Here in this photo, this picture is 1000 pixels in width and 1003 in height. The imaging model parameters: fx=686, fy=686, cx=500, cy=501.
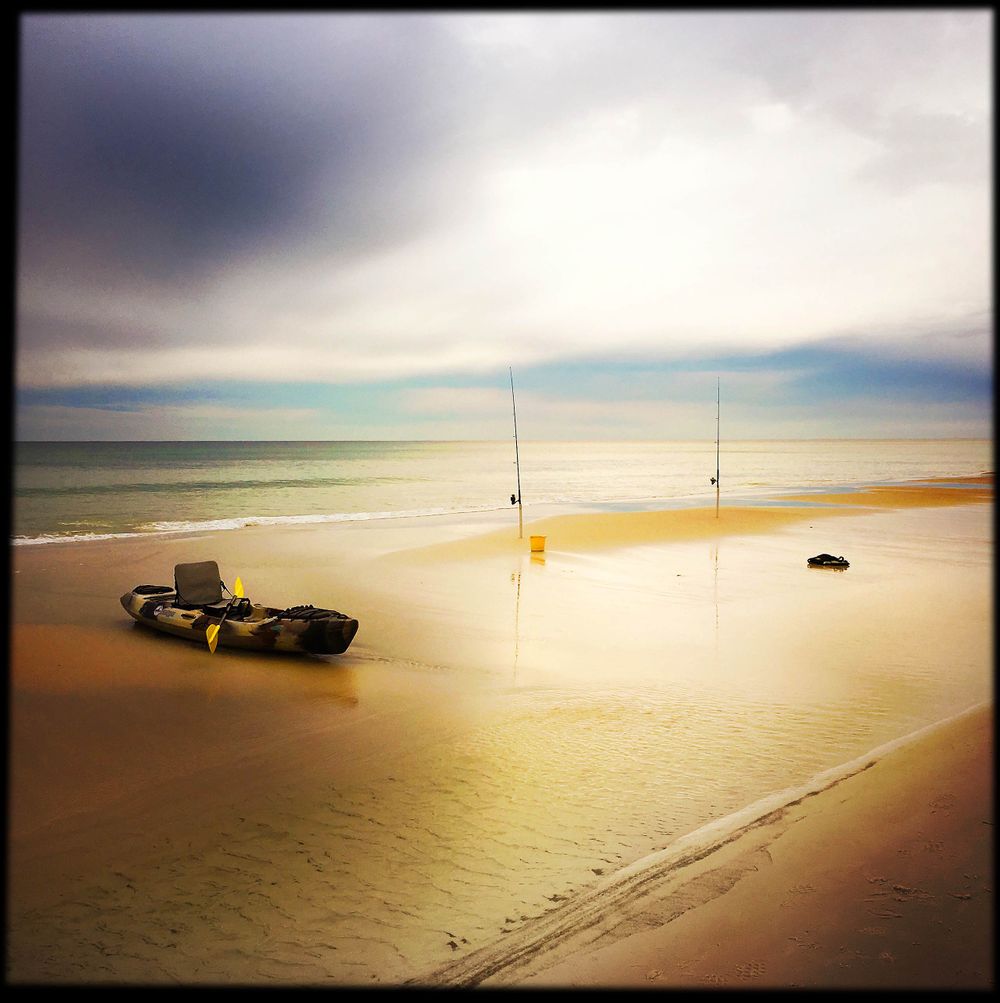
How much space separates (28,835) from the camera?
579 centimetres

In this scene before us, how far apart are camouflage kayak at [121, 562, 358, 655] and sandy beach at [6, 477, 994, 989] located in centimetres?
35

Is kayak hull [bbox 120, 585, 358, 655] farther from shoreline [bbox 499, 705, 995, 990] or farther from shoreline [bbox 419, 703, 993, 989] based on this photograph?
shoreline [bbox 499, 705, 995, 990]

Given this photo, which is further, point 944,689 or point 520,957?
point 944,689

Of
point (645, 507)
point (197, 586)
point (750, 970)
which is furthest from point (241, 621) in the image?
point (645, 507)

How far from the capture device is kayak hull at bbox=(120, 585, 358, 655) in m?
10.4

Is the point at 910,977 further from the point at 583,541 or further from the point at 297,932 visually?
the point at 583,541

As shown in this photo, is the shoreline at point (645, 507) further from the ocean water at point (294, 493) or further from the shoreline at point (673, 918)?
the shoreline at point (673, 918)

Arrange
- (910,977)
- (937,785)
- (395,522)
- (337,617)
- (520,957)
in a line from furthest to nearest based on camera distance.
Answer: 1. (395,522)
2. (337,617)
3. (937,785)
4. (520,957)
5. (910,977)

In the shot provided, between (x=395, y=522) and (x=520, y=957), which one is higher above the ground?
(x=395, y=522)

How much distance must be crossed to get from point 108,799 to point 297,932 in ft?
9.91

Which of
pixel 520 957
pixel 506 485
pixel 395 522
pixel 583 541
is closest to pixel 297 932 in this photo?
pixel 520 957

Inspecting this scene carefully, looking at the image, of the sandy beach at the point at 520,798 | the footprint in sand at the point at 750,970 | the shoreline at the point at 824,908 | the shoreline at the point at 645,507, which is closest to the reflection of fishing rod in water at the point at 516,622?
the sandy beach at the point at 520,798

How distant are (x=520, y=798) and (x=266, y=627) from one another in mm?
5908

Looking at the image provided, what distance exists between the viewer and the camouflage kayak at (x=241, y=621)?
34.0ft
